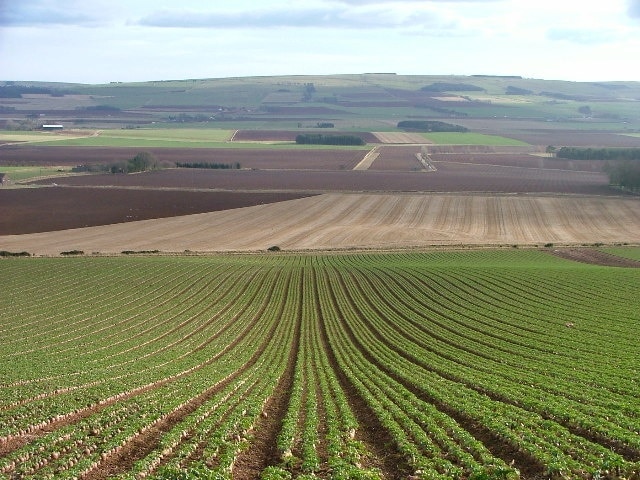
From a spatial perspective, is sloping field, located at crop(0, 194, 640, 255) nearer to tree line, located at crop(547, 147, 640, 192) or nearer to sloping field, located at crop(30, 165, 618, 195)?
sloping field, located at crop(30, 165, 618, 195)

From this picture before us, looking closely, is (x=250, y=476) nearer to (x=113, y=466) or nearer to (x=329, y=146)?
(x=113, y=466)

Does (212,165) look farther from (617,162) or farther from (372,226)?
(617,162)

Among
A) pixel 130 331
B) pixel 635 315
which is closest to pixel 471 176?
pixel 635 315

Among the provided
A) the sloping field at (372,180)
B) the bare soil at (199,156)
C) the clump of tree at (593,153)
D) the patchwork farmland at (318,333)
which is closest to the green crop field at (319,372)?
the patchwork farmland at (318,333)

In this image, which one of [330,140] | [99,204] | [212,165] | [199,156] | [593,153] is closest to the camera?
[99,204]

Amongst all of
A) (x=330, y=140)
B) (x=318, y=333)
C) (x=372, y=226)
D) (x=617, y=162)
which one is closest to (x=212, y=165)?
(x=330, y=140)
